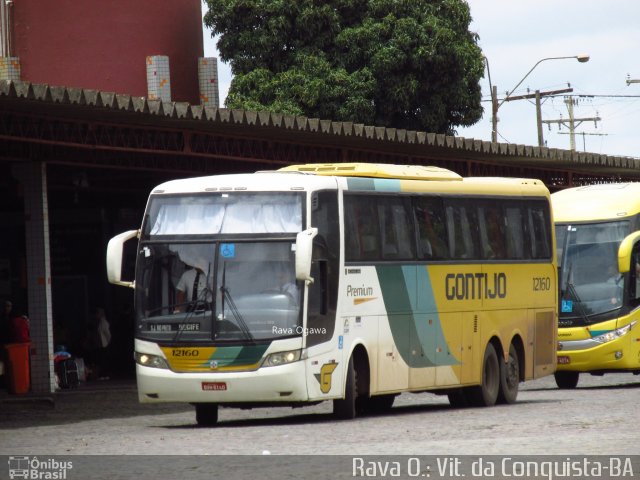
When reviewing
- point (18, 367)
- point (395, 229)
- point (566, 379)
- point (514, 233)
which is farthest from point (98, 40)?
point (395, 229)

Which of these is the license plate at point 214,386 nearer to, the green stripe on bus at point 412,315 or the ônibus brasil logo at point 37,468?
the green stripe on bus at point 412,315

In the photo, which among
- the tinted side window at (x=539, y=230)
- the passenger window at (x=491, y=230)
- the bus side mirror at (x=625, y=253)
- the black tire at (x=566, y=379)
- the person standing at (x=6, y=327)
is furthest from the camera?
the person standing at (x=6, y=327)

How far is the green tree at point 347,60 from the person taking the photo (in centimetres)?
5341

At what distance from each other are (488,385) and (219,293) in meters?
5.99

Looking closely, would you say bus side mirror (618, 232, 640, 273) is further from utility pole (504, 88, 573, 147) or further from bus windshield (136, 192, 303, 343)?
utility pole (504, 88, 573, 147)

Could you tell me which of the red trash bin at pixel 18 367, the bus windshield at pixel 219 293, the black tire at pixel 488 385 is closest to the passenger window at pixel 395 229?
the bus windshield at pixel 219 293

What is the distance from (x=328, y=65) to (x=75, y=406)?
98.4 feet

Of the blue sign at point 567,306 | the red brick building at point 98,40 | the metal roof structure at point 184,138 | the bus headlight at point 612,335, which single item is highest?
the red brick building at point 98,40

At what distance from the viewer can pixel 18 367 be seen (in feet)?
95.2

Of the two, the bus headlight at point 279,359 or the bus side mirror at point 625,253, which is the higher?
the bus side mirror at point 625,253

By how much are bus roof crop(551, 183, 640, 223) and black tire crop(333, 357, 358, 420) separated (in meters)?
10.4

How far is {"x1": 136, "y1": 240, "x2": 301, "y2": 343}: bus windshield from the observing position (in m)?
18.8

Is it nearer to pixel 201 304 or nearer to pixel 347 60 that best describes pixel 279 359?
pixel 201 304

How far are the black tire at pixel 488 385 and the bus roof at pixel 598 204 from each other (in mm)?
6339
